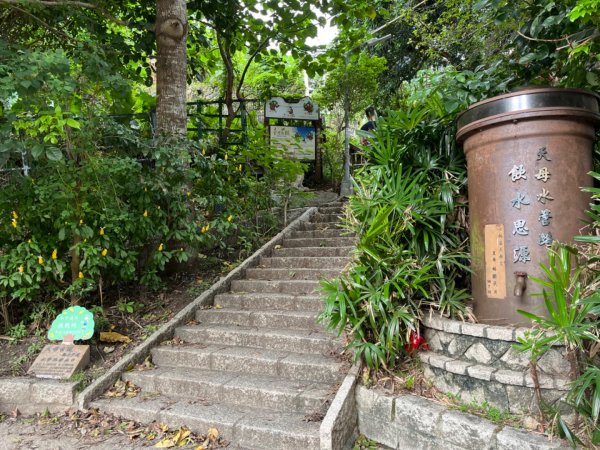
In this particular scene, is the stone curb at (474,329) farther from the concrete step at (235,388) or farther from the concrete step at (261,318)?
the concrete step at (261,318)

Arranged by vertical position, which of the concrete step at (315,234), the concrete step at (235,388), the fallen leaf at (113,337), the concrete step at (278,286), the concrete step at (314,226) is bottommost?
the concrete step at (235,388)

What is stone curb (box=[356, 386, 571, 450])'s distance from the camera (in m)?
2.50

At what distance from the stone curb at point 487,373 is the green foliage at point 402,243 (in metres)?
0.26

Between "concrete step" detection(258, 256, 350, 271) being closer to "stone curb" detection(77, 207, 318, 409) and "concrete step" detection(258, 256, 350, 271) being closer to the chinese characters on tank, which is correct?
"stone curb" detection(77, 207, 318, 409)

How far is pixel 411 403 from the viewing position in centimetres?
300

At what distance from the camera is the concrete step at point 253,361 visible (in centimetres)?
385

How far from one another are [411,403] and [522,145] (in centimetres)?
192

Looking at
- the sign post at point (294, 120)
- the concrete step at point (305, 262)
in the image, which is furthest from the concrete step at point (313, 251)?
the sign post at point (294, 120)

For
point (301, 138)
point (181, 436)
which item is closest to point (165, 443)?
point (181, 436)

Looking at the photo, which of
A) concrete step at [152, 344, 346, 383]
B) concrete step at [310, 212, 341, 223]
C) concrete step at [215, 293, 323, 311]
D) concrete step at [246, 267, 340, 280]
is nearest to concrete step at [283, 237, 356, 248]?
concrete step at [246, 267, 340, 280]

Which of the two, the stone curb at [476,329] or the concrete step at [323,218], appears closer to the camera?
the stone curb at [476,329]

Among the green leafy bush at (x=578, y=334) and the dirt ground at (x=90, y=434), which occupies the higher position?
the green leafy bush at (x=578, y=334)

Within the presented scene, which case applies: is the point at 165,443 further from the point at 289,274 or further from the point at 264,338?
the point at 289,274

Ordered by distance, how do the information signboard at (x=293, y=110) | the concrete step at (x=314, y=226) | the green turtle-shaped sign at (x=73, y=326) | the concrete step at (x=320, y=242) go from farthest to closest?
1. the information signboard at (x=293, y=110)
2. the concrete step at (x=314, y=226)
3. the concrete step at (x=320, y=242)
4. the green turtle-shaped sign at (x=73, y=326)
